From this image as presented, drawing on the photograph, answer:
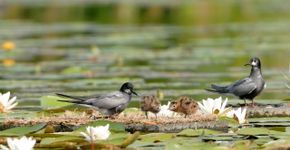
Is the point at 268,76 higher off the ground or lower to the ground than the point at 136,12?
lower

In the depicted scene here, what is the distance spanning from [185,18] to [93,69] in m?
15.6

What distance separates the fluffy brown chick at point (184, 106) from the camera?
8.03 m

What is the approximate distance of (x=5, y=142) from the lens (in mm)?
7055

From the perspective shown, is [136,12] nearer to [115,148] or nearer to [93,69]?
[93,69]

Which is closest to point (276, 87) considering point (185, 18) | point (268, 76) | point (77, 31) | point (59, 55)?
point (268, 76)

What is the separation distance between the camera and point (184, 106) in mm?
8086

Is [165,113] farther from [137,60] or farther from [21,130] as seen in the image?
[137,60]

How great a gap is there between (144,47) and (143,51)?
4.79 feet

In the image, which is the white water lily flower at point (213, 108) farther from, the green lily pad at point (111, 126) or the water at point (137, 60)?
the water at point (137, 60)

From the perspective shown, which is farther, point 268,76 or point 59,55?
point 59,55

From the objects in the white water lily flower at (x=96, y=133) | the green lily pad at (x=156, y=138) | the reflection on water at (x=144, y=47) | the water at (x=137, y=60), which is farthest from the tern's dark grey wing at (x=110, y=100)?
the reflection on water at (x=144, y=47)

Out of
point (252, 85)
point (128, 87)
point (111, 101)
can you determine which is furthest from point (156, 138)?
point (252, 85)

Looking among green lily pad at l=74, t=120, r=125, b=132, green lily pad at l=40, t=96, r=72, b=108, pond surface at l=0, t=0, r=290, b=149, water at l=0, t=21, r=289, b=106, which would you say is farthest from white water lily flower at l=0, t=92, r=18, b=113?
water at l=0, t=21, r=289, b=106

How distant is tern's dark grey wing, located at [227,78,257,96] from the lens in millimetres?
9711
